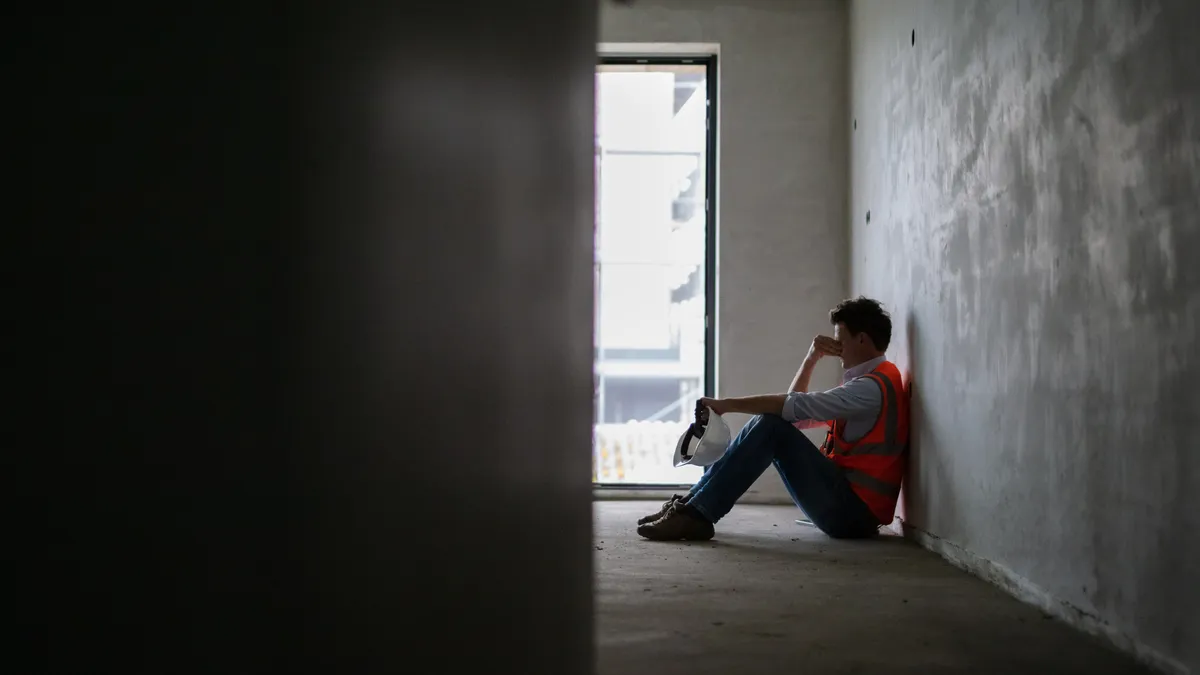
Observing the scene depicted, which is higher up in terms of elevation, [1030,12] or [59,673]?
[1030,12]

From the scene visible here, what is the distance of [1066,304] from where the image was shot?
209 cm

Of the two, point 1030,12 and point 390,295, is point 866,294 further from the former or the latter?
point 390,295

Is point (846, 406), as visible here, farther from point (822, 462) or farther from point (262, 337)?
point (262, 337)

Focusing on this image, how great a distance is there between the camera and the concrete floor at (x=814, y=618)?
1.70 metres

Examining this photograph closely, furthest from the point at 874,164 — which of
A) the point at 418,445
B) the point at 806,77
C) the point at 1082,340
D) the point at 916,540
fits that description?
the point at 418,445

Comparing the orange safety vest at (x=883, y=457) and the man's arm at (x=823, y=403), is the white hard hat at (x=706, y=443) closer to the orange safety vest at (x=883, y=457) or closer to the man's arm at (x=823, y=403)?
the man's arm at (x=823, y=403)

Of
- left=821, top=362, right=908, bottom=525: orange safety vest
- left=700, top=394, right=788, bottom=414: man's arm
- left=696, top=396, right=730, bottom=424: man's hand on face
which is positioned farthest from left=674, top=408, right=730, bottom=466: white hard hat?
left=821, top=362, right=908, bottom=525: orange safety vest

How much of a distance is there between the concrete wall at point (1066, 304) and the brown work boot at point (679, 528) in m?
0.69

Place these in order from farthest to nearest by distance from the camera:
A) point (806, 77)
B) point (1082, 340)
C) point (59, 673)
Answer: point (806, 77) → point (1082, 340) → point (59, 673)

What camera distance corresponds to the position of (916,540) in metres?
3.32

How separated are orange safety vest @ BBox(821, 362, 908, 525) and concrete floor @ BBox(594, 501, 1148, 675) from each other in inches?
10.5

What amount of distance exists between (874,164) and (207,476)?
4.26m

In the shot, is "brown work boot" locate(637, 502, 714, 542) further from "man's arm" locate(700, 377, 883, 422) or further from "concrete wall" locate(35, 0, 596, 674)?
"concrete wall" locate(35, 0, 596, 674)

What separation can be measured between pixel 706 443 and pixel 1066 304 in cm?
167
